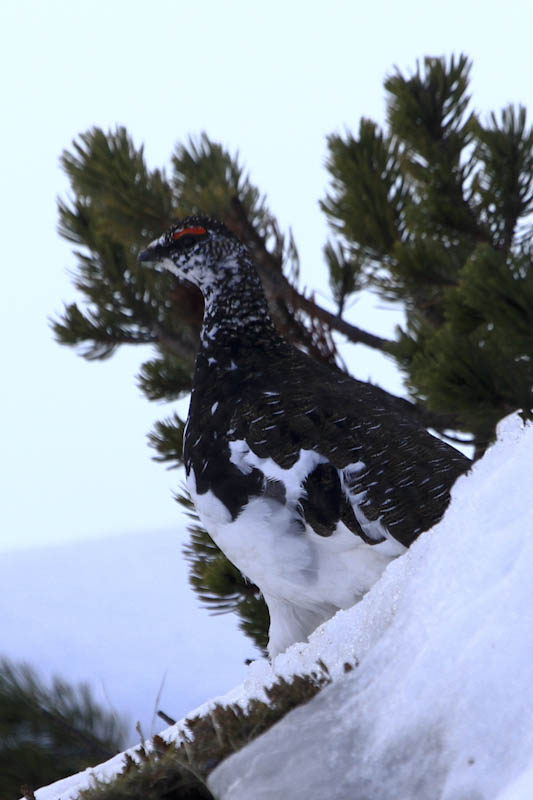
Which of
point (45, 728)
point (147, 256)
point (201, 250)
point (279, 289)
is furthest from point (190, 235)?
point (45, 728)

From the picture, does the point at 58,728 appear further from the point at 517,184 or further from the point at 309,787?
the point at 517,184

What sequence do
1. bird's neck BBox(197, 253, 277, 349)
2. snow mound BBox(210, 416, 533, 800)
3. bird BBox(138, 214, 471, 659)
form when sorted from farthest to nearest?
bird's neck BBox(197, 253, 277, 349) → bird BBox(138, 214, 471, 659) → snow mound BBox(210, 416, 533, 800)

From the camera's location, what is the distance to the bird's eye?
14.2ft

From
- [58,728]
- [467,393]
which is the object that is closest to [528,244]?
[467,393]

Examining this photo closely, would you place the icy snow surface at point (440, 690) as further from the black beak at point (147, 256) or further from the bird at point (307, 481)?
the black beak at point (147, 256)

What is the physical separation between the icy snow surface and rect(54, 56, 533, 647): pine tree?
10.8 feet

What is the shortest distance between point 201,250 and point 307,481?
1470 mm

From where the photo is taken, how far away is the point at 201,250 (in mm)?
4289

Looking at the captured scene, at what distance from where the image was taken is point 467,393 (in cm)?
471

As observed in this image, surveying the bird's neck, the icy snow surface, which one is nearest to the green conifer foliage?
the bird's neck

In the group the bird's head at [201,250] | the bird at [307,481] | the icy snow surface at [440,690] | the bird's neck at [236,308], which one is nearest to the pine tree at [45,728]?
the bird at [307,481]

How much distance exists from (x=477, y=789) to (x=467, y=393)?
10.9 ft

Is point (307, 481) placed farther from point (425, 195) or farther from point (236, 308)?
point (425, 195)

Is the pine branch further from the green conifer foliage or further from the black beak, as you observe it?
the black beak
